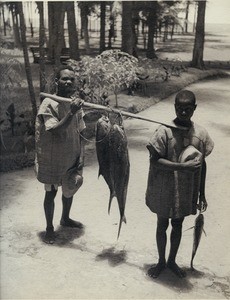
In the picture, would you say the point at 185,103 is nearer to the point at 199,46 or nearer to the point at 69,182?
the point at 69,182

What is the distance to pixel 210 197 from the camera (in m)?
5.62

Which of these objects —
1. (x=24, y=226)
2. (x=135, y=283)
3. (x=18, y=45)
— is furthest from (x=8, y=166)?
(x=18, y=45)

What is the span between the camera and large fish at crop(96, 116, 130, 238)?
3408mm

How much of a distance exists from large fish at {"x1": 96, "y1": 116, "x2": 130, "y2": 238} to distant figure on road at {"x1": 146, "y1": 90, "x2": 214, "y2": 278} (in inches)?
9.0

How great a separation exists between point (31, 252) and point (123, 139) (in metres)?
1.58

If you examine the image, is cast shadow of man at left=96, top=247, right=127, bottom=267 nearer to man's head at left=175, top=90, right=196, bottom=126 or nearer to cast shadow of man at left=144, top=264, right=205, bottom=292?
cast shadow of man at left=144, top=264, right=205, bottom=292

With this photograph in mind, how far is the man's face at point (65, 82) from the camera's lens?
3.76 metres

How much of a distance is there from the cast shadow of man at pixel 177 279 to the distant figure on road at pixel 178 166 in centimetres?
46

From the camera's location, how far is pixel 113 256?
407 cm

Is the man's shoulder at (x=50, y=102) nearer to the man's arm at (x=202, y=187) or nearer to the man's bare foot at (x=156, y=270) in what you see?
the man's arm at (x=202, y=187)

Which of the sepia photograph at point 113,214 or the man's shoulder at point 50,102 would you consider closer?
the sepia photograph at point 113,214

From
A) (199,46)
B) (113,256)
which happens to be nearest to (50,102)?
(113,256)

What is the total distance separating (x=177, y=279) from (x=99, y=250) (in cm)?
87

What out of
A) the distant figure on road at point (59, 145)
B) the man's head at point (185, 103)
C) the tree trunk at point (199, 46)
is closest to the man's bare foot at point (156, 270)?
the distant figure on road at point (59, 145)
